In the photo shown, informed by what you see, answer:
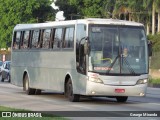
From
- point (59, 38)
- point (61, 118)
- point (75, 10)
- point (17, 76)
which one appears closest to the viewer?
point (61, 118)

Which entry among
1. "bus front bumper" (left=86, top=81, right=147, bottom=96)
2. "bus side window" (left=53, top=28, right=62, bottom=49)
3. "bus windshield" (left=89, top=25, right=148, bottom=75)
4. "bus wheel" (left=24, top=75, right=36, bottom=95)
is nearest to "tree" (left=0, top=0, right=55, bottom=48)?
"bus wheel" (left=24, top=75, right=36, bottom=95)

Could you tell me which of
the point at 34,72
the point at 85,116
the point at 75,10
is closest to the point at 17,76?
the point at 34,72

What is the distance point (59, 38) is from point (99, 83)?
3.55m

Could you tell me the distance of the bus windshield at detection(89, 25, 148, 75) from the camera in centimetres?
2239

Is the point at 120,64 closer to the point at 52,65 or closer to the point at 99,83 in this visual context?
the point at 99,83

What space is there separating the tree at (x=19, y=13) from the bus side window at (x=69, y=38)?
2957 inches

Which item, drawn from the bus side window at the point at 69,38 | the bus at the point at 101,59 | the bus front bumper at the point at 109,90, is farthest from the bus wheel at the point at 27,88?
the bus front bumper at the point at 109,90

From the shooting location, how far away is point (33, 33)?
28.1 meters

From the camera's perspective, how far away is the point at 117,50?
22609 millimetres

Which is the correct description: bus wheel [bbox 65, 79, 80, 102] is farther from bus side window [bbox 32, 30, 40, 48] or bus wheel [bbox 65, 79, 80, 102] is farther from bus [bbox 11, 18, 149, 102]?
bus side window [bbox 32, 30, 40, 48]

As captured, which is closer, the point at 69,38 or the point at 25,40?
the point at 69,38

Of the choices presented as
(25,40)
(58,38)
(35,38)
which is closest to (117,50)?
(58,38)

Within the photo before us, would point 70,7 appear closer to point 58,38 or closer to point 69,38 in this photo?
point 58,38

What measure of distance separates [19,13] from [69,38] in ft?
252
